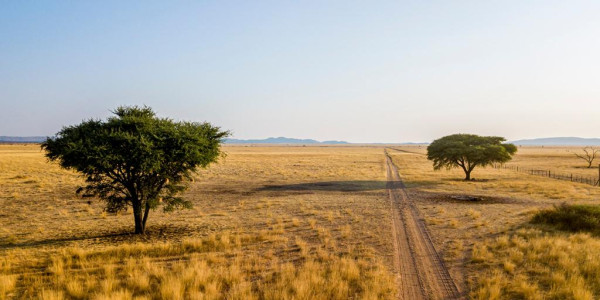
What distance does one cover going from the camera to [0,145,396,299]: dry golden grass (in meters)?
9.97

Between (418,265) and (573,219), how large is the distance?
38.2 ft

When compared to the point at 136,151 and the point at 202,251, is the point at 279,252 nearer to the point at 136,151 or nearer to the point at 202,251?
the point at 202,251

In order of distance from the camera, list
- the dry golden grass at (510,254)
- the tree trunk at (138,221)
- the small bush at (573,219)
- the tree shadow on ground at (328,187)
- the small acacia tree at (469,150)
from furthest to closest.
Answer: the small acacia tree at (469,150) < the tree shadow on ground at (328,187) < the small bush at (573,219) < the tree trunk at (138,221) < the dry golden grass at (510,254)

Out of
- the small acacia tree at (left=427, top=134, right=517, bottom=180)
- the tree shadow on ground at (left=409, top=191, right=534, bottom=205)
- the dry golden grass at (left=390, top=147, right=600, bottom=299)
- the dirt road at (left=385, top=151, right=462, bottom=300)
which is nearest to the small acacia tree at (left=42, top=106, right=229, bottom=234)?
the dirt road at (left=385, top=151, right=462, bottom=300)

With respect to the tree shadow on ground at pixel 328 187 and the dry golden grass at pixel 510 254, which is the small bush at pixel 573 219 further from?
the tree shadow on ground at pixel 328 187

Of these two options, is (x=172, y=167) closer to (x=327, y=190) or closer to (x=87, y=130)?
(x=87, y=130)

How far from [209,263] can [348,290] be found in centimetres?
560

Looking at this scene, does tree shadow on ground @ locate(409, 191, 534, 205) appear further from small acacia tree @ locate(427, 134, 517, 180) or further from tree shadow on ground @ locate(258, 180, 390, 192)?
small acacia tree @ locate(427, 134, 517, 180)

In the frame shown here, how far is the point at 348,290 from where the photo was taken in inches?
394

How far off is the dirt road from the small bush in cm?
677

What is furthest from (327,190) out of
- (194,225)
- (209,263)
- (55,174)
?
(55,174)

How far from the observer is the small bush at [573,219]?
55.8 ft

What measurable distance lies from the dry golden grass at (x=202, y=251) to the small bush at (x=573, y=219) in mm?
8837

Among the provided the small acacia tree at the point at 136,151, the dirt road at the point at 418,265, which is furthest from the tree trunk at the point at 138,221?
the dirt road at the point at 418,265
